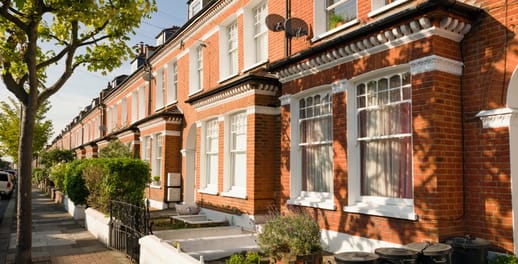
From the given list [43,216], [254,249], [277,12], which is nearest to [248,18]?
[277,12]

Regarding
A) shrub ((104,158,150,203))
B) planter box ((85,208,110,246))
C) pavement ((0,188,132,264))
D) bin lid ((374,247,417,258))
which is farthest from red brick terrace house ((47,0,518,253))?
pavement ((0,188,132,264))

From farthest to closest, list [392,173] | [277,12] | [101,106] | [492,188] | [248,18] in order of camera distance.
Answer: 1. [101,106]
2. [248,18]
3. [277,12]
4. [392,173]
5. [492,188]

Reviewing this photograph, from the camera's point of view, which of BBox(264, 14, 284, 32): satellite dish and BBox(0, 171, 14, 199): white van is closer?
BBox(264, 14, 284, 32): satellite dish

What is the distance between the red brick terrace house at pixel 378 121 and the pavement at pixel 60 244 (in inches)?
130

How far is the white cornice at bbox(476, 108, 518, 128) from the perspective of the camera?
18.4ft

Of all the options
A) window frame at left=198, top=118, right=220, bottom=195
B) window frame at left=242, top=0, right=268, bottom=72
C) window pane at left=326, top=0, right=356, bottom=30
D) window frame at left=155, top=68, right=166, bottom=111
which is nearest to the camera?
window pane at left=326, top=0, right=356, bottom=30

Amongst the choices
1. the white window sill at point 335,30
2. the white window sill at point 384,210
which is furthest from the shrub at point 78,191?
the white window sill at point 384,210

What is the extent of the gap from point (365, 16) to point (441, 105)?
278 centimetres

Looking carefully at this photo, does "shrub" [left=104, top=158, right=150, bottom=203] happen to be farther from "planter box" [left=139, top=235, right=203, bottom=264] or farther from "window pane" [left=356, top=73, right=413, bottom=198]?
"window pane" [left=356, top=73, right=413, bottom=198]

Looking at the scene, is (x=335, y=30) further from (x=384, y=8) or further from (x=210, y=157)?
(x=210, y=157)

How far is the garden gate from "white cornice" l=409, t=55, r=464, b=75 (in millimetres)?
5497

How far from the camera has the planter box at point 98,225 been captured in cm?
1091

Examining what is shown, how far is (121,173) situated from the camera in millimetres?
12773

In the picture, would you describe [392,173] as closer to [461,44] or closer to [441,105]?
[441,105]
